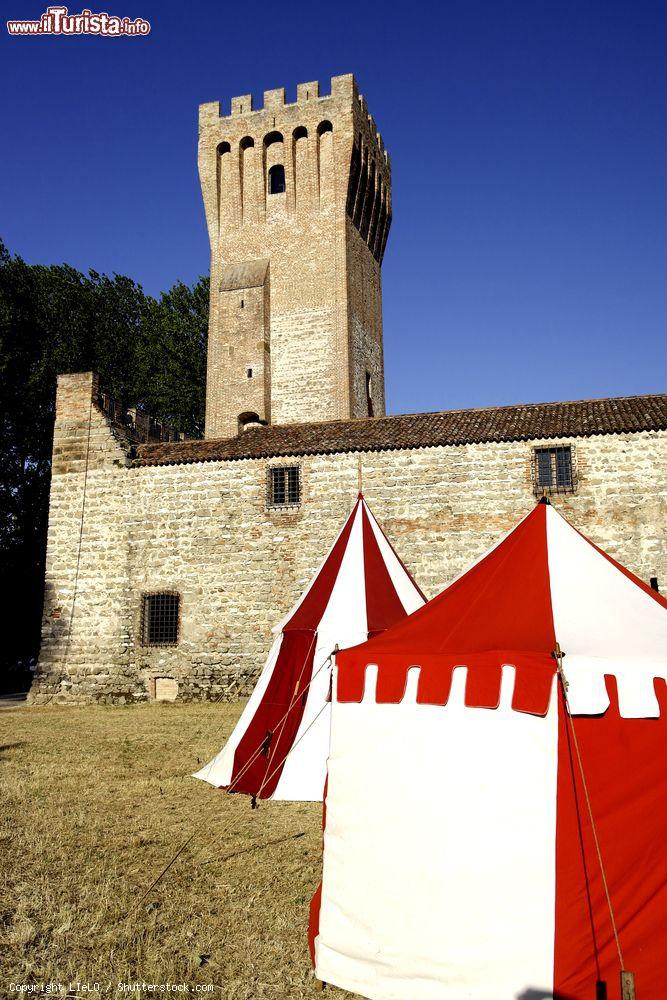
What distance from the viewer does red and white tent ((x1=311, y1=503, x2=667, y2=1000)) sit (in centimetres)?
348

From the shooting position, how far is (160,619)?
14.8 metres

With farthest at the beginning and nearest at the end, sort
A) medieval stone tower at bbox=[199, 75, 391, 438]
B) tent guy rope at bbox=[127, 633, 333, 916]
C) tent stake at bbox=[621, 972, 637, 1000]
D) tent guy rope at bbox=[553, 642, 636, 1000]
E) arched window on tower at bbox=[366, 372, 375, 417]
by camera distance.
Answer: arched window on tower at bbox=[366, 372, 375, 417] < medieval stone tower at bbox=[199, 75, 391, 438] < tent guy rope at bbox=[127, 633, 333, 916] < tent guy rope at bbox=[553, 642, 636, 1000] < tent stake at bbox=[621, 972, 637, 1000]

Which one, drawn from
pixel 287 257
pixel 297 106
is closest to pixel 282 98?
pixel 297 106

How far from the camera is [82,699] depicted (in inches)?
580

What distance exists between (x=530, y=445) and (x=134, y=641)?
8601mm

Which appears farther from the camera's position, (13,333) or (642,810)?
(13,333)

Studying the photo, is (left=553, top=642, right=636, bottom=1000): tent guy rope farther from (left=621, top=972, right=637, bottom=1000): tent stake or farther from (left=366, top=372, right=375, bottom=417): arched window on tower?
(left=366, top=372, right=375, bottom=417): arched window on tower

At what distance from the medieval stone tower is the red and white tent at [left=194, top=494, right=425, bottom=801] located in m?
15.0

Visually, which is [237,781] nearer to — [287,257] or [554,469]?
[554,469]

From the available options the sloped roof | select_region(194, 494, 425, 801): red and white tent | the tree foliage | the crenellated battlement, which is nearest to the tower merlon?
the crenellated battlement

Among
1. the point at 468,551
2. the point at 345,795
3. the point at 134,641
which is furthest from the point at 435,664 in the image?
the point at 134,641

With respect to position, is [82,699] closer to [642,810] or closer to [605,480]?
[605,480]

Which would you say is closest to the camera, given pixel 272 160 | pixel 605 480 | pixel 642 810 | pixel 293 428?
pixel 642 810

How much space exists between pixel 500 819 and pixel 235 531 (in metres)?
11.5
